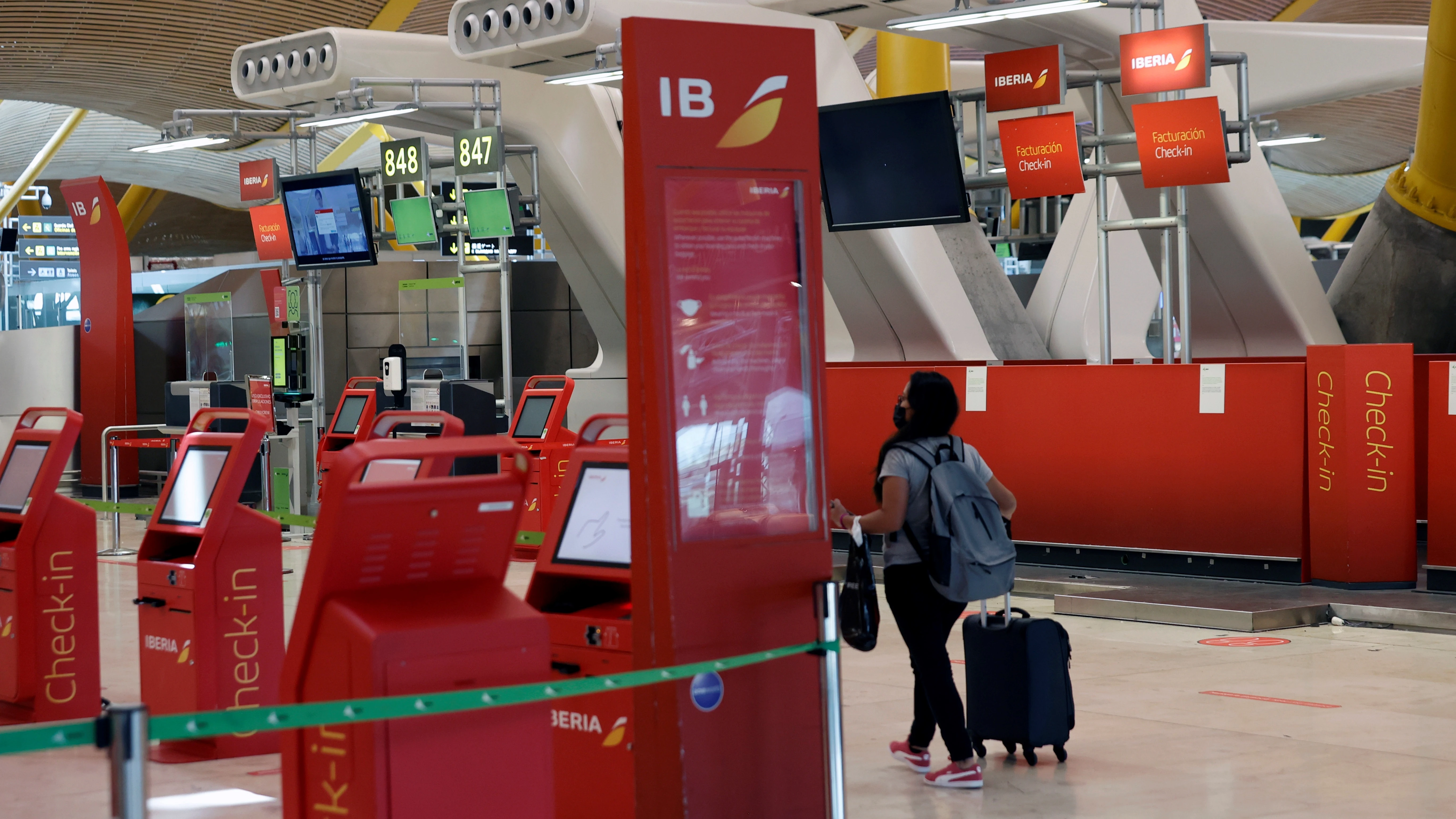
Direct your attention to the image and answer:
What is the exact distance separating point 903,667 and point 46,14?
16874 millimetres

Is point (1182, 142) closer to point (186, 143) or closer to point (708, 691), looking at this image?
point (708, 691)

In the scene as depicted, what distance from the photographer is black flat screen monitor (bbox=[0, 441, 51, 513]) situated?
6.54m

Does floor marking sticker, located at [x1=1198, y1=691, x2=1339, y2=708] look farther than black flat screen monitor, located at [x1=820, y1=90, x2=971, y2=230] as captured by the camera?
No

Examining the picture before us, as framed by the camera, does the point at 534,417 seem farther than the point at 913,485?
Yes

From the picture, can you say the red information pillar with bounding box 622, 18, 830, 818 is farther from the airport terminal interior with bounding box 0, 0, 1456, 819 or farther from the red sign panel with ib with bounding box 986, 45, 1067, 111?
the red sign panel with ib with bounding box 986, 45, 1067, 111

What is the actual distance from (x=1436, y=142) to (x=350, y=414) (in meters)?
9.83

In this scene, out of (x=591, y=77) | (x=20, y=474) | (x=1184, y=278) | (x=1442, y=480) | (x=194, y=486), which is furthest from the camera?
(x=591, y=77)

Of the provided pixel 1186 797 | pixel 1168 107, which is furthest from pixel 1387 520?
pixel 1186 797

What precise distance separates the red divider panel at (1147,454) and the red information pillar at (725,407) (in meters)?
5.24

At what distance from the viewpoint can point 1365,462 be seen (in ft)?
30.0

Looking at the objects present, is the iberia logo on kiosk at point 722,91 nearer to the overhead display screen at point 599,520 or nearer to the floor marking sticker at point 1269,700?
the overhead display screen at point 599,520

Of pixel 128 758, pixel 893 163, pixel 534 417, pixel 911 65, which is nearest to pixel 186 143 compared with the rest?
pixel 534 417

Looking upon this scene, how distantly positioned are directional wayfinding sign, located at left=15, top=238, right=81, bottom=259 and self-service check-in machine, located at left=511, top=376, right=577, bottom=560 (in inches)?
1310

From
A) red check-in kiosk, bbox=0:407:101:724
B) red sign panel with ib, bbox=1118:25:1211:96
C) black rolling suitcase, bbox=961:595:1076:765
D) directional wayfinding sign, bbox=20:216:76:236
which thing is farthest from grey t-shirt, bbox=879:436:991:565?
directional wayfinding sign, bbox=20:216:76:236
